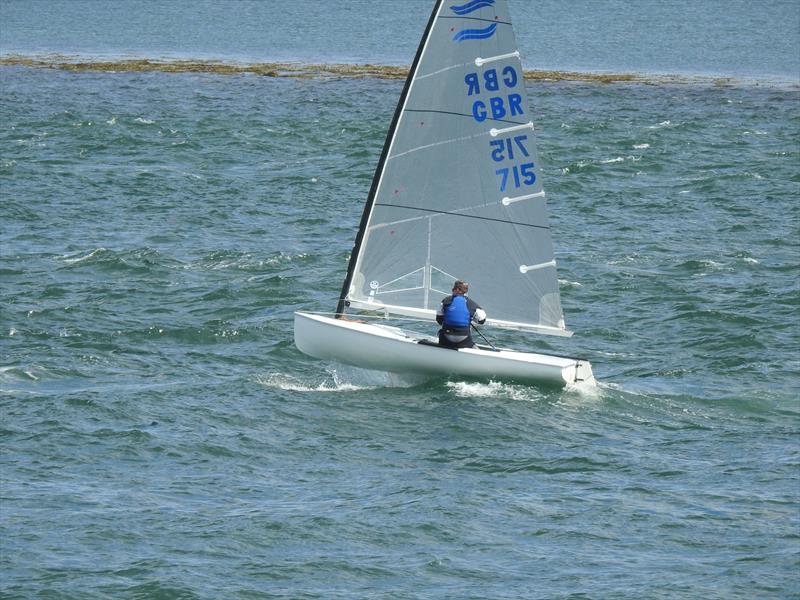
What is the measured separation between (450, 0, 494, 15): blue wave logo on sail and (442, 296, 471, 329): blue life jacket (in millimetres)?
5822

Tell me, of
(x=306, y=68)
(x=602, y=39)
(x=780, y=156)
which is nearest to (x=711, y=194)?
(x=780, y=156)

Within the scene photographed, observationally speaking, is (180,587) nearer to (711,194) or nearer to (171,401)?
(171,401)

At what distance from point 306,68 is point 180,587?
78.7 meters

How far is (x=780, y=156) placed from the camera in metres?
62.3

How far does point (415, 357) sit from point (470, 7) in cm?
726

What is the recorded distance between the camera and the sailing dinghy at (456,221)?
28.2m

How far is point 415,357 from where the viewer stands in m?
28.8

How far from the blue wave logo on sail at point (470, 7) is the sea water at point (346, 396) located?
19.6 ft

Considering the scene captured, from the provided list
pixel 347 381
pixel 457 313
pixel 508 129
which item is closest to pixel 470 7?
pixel 508 129

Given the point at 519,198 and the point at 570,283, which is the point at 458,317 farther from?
the point at 570,283

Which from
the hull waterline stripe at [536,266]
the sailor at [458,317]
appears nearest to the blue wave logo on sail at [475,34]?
the hull waterline stripe at [536,266]

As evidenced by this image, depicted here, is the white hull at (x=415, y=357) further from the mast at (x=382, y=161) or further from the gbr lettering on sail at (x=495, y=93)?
the gbr lettering on sail at (x=495, y=93)

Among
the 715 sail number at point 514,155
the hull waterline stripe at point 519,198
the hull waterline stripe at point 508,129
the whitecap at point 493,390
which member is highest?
the hull waterline stripe at point 508,129

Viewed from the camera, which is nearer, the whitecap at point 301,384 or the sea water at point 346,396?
the sea water at point 346,396
